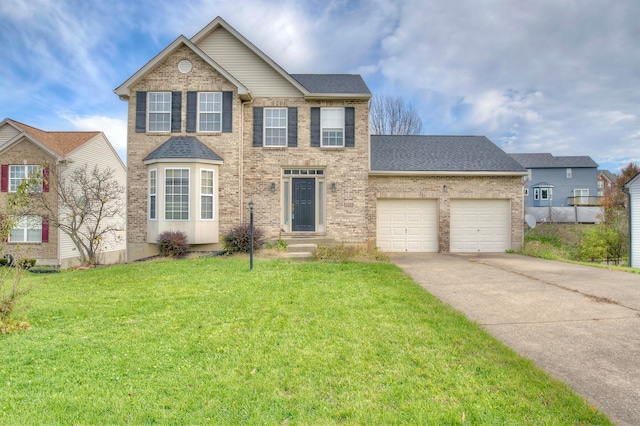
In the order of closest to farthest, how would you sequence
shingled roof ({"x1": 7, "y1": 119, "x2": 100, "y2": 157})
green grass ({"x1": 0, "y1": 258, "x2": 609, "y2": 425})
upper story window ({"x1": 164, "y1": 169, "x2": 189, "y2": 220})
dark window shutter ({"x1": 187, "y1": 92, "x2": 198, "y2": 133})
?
green grass ({"x1": 0, "y1": 258, "x2": 609, "y2": 425})
upper story window ({"x1": 164, "y1": 169, "x2": 189, "y2": 220})
dark window shutter ({"x1": 187, "y1": 92, "x2": 198, "y2": 133})
shingled roof ({"x1": 7, "y1": 119, "x2": 100, "y2": 157})

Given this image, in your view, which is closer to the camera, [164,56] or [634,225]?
[164,56]

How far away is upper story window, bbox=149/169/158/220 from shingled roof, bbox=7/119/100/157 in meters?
7.77

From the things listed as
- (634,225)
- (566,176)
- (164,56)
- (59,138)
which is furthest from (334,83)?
(566,176)

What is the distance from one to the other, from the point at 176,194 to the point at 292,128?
499 cm

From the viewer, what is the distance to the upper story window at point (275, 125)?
45.2ft

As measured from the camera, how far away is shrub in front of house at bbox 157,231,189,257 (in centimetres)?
1190

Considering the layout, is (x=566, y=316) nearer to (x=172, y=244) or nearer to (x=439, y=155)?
(x=172, y=244)

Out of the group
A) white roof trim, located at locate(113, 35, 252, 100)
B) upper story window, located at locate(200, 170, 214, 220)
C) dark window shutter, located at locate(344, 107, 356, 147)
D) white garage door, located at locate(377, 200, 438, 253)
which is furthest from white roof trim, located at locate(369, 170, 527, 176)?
upper story window, located at locate(200, 170, 214, 220)

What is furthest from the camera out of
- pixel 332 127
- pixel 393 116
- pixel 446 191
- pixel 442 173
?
pixel 393 116

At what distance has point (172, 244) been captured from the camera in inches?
468

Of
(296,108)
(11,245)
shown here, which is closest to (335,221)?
(296,108)

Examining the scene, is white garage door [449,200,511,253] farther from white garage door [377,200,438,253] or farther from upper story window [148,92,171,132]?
upper story window [148,92,171,132]

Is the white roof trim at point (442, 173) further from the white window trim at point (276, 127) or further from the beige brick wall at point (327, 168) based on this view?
the white window trim at point (276, 127)

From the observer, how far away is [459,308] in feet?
19.0
